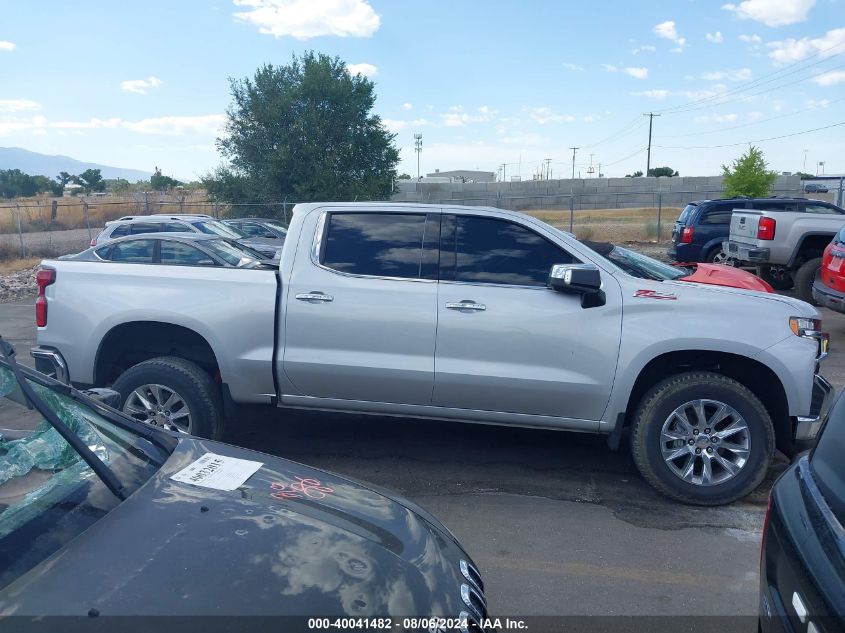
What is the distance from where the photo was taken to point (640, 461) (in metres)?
4.95

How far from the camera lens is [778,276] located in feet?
47.1

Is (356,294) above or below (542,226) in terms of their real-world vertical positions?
below

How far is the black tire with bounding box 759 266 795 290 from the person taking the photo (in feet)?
46.6

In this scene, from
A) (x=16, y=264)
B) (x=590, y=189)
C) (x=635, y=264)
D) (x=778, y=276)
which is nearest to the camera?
(x=635, y=264)

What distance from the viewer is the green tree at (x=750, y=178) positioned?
26.2 m

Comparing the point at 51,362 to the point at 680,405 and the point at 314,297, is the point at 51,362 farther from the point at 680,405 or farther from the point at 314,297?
the point at 680,405

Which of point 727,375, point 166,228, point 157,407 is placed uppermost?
point 166,228

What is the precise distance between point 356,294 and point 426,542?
2837mm

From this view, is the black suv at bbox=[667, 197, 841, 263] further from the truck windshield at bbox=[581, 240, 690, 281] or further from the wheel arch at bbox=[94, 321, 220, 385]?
the wheel arch at bbox=[94, 321, 220, 385]

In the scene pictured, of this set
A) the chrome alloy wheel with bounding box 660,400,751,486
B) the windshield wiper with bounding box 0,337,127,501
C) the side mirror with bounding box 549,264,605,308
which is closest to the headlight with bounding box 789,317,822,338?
the chrome alloy wheel with bounding box 660,400,751,486

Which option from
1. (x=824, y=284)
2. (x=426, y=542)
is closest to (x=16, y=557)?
(x=426, y=542)

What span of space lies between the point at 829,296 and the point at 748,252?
3.74m

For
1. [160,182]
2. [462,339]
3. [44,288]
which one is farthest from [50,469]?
[160,182]

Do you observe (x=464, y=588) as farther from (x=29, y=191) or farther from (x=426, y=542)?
(x=29, y=191)
